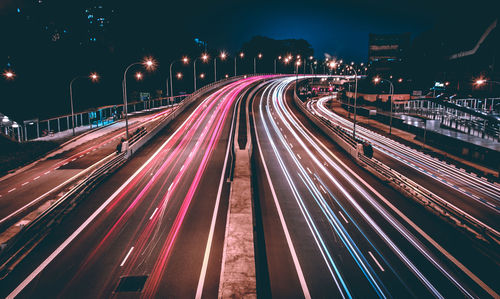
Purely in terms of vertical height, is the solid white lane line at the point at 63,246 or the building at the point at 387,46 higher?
the building at the point at 387,46

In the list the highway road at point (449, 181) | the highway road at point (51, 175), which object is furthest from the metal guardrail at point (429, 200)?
the highway road at point (51, 175)

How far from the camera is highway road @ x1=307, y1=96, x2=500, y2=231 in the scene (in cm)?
1778

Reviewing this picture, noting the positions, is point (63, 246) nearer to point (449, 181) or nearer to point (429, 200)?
point (429, 200)

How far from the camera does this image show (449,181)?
75.5 ft

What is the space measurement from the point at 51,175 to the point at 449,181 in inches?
1246

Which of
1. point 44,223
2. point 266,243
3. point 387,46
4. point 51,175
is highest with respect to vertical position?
point 387,46

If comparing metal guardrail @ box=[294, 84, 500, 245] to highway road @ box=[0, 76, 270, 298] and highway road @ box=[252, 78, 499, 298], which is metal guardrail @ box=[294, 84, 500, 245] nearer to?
highway road @ box=[252, 78, 499, 298]

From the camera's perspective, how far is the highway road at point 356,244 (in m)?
10.5

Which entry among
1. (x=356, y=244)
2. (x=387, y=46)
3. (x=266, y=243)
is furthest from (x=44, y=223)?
(x=387, y=46)

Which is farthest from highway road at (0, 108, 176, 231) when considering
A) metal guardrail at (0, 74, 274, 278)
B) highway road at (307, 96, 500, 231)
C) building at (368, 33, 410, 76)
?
building at (368, 33, 410, 76)

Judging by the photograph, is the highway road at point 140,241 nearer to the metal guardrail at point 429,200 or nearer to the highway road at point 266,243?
the highway road at point 266,243

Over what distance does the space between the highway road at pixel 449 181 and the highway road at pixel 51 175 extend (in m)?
25.2

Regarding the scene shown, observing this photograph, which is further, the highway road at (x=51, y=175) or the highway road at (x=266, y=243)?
the highway road at (x=51, y=175)

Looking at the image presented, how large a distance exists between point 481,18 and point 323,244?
85452 millimetres
